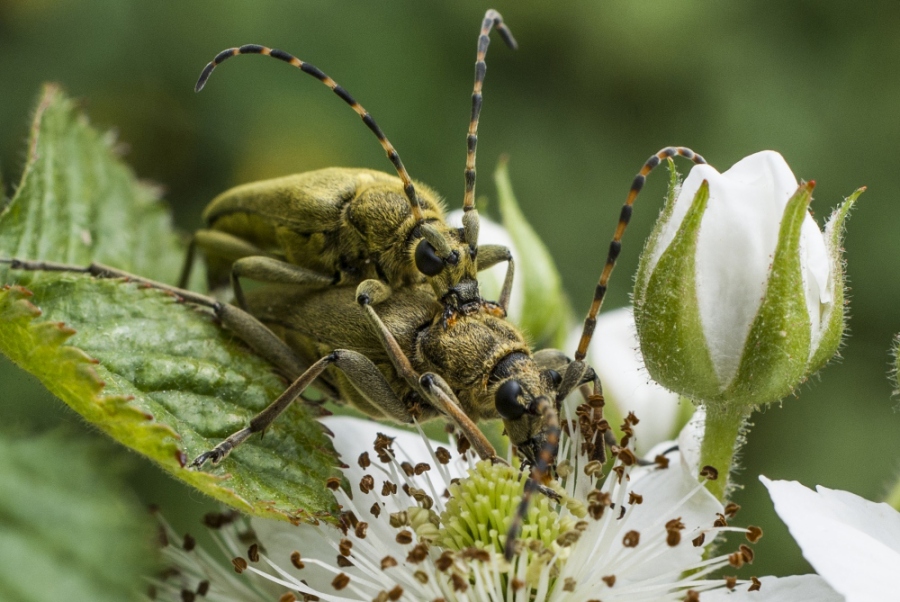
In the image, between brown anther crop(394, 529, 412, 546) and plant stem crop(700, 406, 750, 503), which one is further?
plant stem crop(700, 406, 750, 503)

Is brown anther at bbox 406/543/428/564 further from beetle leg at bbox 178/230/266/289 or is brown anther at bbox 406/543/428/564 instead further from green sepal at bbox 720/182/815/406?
beetle leg at bbox 178/230/266/289

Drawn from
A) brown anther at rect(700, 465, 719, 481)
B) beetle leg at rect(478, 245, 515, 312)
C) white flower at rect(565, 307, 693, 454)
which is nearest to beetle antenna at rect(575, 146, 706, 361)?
brown anther at rect(700, 465, 719, 481)

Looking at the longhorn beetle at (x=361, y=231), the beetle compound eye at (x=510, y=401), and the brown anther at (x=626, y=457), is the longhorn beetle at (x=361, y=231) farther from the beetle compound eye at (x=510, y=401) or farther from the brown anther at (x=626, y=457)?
the brown anther at (x=626, y=457)

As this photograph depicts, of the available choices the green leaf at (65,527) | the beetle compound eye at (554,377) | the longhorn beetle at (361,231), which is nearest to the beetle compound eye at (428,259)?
the longhorn beetle at (361,231)

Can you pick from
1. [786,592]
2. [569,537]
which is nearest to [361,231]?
[569,537]

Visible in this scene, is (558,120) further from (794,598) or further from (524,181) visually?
(794,598)

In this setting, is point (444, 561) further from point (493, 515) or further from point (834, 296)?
point (834, 296)
